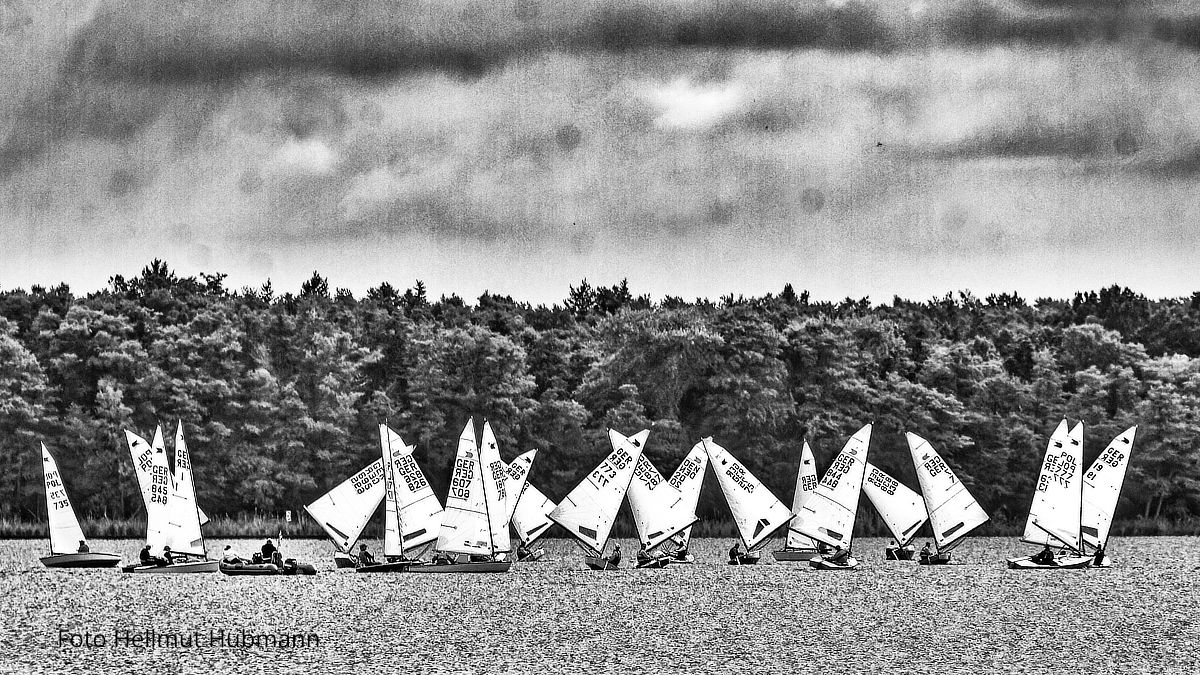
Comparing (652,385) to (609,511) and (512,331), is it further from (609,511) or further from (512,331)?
(609,511)

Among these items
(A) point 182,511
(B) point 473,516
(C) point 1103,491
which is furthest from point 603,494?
(C) point 1103,491

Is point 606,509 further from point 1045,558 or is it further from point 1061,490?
point 1061,490

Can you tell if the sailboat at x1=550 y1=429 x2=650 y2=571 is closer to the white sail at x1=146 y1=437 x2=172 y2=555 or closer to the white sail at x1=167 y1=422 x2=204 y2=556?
the white sail at x1=167 y1=422 x2=204 y2=556

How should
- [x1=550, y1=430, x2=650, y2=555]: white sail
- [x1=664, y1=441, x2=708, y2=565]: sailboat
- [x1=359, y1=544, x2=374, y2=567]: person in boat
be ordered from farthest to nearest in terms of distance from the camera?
[x1=664, y1=441, x2=708, y2=565]: sailboat, [x1=550, y1=430, x2=650, y2=555]: white sail, [x1=359, y1=544, x2=374, y2=567]: person in boat

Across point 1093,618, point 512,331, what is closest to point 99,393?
point 512,331

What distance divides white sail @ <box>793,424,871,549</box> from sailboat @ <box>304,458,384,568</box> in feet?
50.5

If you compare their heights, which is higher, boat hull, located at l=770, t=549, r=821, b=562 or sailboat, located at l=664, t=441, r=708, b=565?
sailboat, located at l=664, t=441, r=708, b=565

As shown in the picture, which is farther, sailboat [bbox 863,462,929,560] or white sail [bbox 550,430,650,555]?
sailboat [bbox 863,462,929,560]

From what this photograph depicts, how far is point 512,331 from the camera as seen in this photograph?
79.1m

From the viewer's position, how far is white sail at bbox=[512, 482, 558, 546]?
5159cm

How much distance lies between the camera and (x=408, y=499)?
44.1m

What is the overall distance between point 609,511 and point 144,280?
55.6 metres

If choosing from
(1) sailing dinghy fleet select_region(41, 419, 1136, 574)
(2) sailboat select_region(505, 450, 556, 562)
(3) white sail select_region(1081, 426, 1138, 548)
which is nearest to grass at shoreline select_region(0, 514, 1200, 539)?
(1) sailing dinghy fleet select_region(41, 419, 1136, 574)

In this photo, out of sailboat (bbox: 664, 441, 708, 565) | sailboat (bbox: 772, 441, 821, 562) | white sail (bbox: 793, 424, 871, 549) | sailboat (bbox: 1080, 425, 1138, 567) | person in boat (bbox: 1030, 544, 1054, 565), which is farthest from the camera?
sailboat (bbox: 664, 441, 708, 565)
